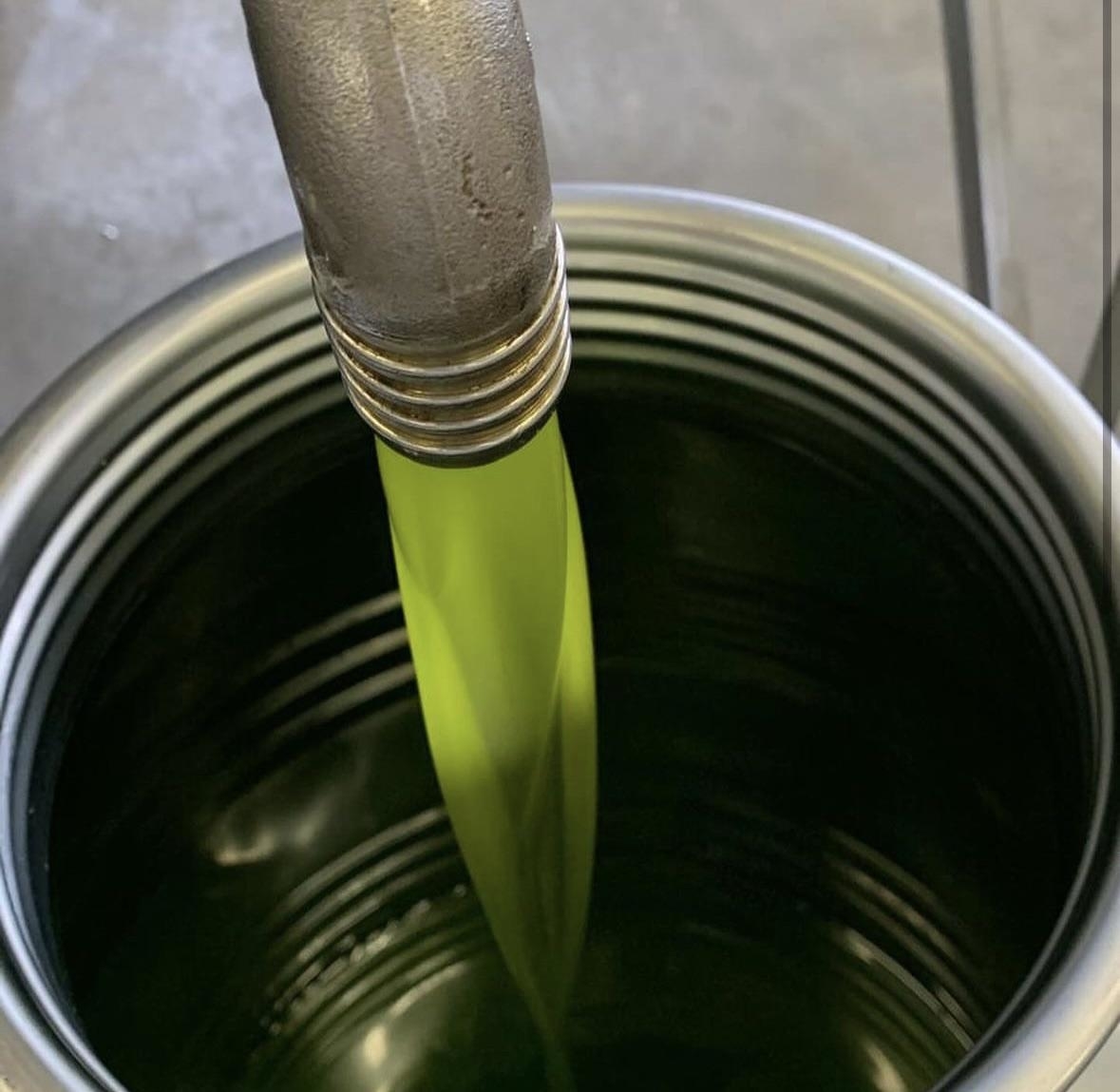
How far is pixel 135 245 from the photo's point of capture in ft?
3.18

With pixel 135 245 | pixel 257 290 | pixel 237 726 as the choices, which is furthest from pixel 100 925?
pixel 135 245

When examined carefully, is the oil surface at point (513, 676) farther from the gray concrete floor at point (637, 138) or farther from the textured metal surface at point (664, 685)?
the gray concrete floor at point (637, 138)

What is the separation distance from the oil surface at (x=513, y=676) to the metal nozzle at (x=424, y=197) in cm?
7

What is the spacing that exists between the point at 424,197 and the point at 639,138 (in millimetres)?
683

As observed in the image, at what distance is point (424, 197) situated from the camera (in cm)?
31

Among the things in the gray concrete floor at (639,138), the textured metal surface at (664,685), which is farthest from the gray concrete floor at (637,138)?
the textured metal surface at (664,685)

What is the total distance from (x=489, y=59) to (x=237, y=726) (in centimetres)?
38

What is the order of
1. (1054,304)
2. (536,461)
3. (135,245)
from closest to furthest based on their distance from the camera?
(536,461)
(1054,304)
(135,245)

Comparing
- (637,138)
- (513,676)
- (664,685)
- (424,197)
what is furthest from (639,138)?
(424,197)

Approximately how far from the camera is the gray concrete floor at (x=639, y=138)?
35.9 inches

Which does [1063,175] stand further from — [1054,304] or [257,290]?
[257,290]

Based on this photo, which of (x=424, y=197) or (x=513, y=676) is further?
(x=513, y=676)

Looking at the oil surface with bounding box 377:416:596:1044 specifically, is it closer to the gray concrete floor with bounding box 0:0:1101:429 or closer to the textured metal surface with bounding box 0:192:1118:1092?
the textured metal surface with bounding box 0:192:1118:1092

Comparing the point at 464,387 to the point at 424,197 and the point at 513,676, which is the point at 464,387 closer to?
the point at 424,197
